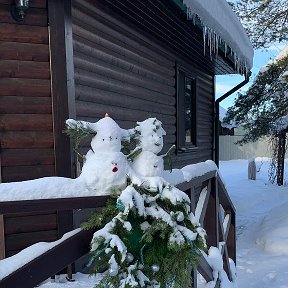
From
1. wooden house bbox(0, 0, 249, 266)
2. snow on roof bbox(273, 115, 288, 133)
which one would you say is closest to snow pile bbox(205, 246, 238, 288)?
wooden house bbox(0, 0, 249, 266)

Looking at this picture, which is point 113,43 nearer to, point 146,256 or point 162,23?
point 162,23

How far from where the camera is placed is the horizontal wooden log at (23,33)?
2.95 metres

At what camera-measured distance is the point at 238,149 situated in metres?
26.0

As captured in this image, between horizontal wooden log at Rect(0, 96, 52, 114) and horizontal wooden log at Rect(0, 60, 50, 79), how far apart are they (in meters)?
0.18

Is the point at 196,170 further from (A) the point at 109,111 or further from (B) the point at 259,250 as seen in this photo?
(B) the point at 259,250

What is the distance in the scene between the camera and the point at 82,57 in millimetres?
3488

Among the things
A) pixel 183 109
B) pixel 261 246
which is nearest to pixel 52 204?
pixel 261 246

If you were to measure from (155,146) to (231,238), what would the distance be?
2.77 meters

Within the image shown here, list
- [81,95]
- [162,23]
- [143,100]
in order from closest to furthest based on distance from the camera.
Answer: [81,95], [162,23], [143,100]

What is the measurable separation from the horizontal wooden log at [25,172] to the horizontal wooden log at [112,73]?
0.98 m

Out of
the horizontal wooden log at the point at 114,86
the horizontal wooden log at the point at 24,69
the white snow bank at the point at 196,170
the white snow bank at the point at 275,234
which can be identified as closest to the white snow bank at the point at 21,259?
the white snow bank at the point at 196,170

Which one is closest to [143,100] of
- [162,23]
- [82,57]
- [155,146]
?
[162,23]

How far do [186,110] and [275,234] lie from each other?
3051 millimetres

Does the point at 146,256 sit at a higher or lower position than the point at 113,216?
lower
